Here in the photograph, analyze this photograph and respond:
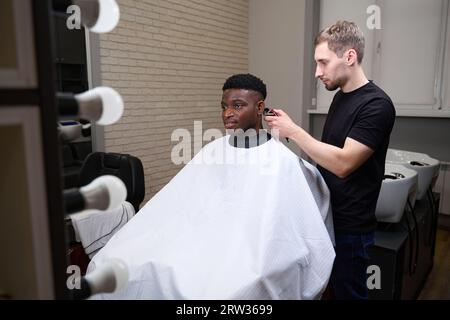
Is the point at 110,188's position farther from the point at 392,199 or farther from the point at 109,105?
the point at 392,199

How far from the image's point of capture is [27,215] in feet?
1.63

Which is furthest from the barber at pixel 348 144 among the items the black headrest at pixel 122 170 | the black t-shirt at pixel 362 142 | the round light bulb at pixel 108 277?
the black headrest at pixel 122 170

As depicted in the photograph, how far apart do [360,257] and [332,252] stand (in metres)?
0.25

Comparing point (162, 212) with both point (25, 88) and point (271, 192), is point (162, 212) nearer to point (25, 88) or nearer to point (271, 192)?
point (271, 192)

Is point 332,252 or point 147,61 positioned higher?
point 147,61

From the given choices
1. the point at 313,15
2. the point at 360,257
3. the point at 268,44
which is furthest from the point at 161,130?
the point at 360,257

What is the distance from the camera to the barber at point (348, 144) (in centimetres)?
124

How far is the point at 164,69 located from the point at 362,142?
7.82ft

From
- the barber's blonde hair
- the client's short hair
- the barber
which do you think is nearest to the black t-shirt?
the barber

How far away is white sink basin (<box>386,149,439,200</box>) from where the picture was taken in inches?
92.5

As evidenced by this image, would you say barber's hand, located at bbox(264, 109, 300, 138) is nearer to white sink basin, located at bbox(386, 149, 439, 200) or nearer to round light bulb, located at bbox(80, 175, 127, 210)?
round light bulb, located at bbox(80, 175, 127, 210)

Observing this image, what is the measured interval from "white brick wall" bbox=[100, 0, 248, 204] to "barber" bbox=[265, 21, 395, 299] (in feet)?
6.16

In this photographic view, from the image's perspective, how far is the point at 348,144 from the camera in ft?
4.03

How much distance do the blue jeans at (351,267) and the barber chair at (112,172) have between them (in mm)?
1244
